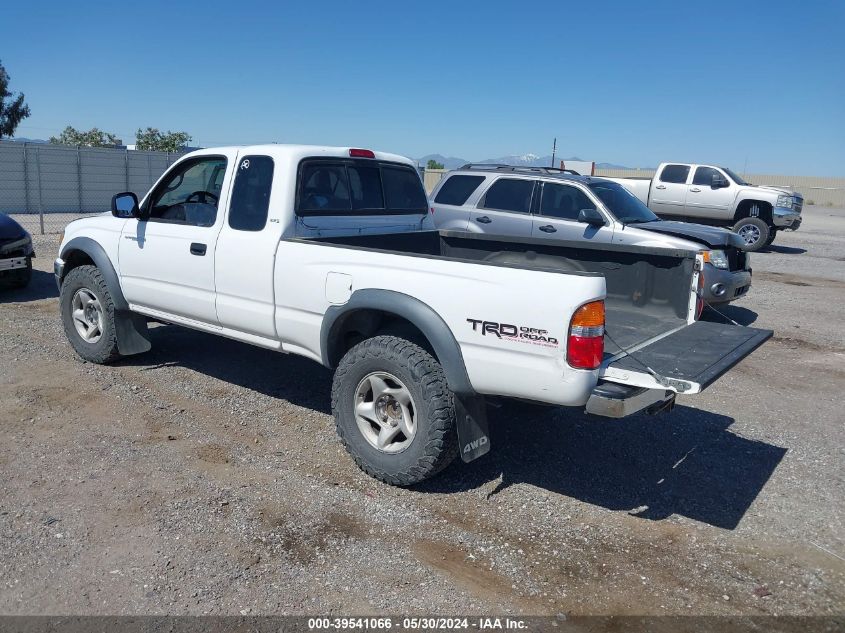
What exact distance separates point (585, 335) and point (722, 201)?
16.0 m

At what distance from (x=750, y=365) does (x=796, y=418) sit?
5.48 ft

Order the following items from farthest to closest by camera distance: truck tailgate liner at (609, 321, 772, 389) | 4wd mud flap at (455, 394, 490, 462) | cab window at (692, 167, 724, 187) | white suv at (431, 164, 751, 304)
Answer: cab window at (692, 167, 724, 187) < white suv at (431, 164, 751, 304) < 4wd mud flap at (455, 394, 490, 462) < truck tailgate liner at (609, 321, 772, 389)

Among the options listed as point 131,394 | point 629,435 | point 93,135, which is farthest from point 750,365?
point 93,135

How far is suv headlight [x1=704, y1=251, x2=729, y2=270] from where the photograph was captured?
9266 mm

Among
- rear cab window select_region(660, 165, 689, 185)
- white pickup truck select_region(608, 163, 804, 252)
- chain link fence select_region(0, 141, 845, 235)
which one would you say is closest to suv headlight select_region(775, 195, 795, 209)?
white pickup truck select_region(608, 163, 804, 252)

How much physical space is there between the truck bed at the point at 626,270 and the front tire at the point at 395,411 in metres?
0.77

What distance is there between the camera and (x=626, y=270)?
5375mm

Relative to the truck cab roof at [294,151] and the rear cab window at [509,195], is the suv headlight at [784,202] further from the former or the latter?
the truck cab roof at [294,151]

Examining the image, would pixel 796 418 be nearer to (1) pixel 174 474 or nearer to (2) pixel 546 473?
(2) pixel 546 473

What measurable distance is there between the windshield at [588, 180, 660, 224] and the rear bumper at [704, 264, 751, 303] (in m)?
1.18

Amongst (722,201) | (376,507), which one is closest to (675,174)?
(722,201)

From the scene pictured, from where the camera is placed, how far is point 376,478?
4.56 meters

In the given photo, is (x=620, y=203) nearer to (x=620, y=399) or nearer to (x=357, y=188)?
(x=357, y=188)

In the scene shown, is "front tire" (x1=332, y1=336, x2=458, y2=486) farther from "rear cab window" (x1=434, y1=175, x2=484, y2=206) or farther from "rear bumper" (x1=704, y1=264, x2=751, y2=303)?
"rear cab window" (x1=434, y1=175, x2=484, y2=206)
